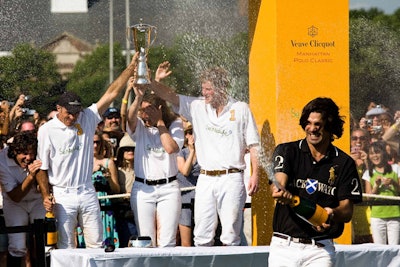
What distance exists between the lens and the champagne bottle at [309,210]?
830cm

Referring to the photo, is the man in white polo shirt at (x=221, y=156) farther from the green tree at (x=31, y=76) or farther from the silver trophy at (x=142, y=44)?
the green tree at (x=31, y=76)

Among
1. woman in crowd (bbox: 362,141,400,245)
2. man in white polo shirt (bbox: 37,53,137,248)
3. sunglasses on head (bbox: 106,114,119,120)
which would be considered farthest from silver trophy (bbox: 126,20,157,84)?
woman in crowd (bbox: 362,141,400,245)

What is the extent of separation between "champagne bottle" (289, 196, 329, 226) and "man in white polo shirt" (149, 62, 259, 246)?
11.1ft

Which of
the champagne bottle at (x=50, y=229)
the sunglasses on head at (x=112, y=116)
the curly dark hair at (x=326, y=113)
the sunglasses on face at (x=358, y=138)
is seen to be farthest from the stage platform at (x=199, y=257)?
the sunglasses on head at (x=112, y=116)

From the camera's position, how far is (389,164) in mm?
13836

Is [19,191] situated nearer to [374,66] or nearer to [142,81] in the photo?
[142,81]

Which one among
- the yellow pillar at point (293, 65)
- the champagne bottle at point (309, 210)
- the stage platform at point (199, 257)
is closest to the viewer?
the champagne bottle at point (309, 210)

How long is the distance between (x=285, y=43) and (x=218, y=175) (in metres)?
1.56

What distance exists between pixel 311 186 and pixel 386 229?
5.08 metres

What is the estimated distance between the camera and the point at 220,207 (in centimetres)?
1193

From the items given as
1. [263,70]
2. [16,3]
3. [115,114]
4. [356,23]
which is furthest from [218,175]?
[356,23]

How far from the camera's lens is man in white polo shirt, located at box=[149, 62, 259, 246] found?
11852mm

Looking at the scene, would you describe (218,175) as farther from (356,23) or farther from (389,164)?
(356,23)

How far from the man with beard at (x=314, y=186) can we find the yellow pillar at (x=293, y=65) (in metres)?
3.19
